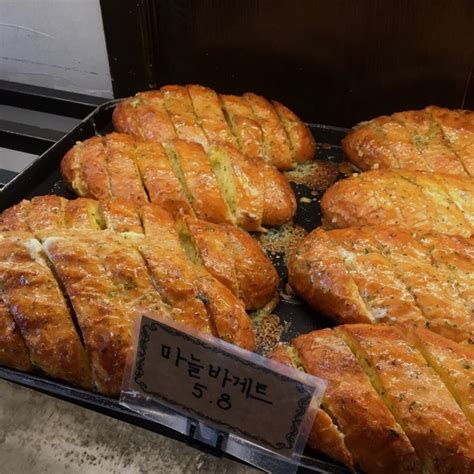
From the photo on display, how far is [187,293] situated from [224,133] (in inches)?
59.7

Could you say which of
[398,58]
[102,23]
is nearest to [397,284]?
[398,58]

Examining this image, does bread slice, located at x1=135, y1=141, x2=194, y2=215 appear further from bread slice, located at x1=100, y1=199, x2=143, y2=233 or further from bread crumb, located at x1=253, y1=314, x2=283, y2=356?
bread crumb, located at x1=253, y1=314, x2=283, y2=356

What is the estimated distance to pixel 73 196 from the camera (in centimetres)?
329

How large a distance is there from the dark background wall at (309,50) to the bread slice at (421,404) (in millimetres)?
2161

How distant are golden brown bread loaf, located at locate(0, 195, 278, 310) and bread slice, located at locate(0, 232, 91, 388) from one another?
1.20 feet

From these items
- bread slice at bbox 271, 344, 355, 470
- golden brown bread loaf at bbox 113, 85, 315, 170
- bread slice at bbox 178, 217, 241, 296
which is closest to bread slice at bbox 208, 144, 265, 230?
golden brown bread loaf at bbox 113, 85, 315, 170

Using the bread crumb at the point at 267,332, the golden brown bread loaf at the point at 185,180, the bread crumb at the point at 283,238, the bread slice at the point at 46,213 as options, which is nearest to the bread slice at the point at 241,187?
the golden brown bread loaf at the point at 185,180

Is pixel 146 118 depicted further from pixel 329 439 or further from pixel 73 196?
pixel 329 439

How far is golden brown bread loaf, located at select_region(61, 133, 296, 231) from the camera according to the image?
115 inches

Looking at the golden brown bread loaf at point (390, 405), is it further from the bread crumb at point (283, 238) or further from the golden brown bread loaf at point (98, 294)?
the bread crumb at point (283, 238)

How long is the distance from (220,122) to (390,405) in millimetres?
2181

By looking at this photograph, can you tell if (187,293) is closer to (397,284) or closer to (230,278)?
(230,278)

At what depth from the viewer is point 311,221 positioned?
3.20 m

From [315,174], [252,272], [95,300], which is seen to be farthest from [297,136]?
[95,300]
